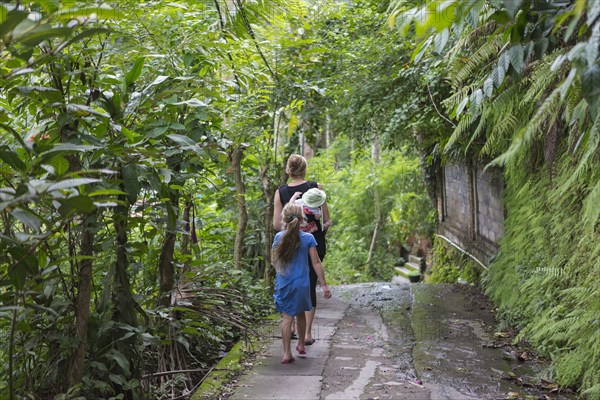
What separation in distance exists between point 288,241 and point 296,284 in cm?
39

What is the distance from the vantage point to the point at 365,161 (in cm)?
2012

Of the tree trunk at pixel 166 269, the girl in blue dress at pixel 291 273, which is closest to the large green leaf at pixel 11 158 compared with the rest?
the tree trunk at pixel 166 269

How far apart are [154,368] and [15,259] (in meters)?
2.04

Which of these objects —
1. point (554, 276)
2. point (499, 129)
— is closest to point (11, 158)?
point (499, 129)

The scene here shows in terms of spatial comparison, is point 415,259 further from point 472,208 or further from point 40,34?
point 40,34

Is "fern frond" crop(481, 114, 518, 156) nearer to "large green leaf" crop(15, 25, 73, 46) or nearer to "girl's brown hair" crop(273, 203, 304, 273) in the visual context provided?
"girl's brown hair" crop(273, 203, 304, 273)

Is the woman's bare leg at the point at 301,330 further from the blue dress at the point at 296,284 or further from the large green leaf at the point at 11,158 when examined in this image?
the large green leaf at the point at 11,158

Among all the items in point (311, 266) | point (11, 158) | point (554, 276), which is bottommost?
point (554, 276)

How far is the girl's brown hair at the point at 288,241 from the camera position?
19.7ft

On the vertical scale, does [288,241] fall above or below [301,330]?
above

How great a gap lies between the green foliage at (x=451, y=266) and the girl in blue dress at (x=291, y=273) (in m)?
5.02

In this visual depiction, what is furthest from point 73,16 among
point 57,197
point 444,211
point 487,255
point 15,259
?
point 444,211

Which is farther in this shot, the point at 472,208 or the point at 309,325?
the point at 472,208

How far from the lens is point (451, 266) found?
12.5 metres
